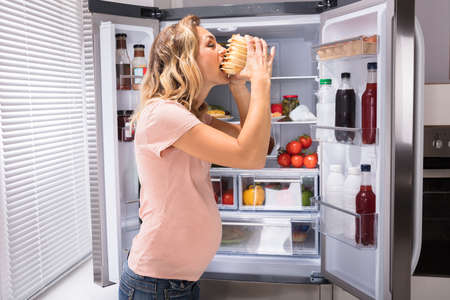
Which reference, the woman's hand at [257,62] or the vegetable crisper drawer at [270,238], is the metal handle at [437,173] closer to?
the vegetable crisper drawer at [270,238]

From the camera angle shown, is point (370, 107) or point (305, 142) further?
point (305, 142)

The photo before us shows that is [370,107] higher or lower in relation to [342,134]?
higher

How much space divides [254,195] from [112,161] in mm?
788

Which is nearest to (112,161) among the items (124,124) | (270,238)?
(124,124)

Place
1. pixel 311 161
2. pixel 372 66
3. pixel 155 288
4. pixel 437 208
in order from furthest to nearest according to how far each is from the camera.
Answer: pixel 311 161 < pixel 437 208 < pixel 372 66 < pixel 155 288

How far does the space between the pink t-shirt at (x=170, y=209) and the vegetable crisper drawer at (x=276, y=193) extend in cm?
108

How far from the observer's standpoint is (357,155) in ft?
6.06

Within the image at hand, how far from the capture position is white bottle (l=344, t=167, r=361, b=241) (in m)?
1.74

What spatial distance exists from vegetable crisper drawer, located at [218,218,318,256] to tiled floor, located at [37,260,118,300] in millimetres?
688

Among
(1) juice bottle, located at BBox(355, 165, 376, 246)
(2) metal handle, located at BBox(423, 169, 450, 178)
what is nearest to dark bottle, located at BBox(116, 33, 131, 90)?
(1) juice bottle, located at BBox(355, 165, 376, 246)

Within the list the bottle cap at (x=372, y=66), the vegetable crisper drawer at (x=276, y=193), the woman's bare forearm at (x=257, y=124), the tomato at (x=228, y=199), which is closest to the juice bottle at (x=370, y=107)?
the bottle cap at (x=372, y=66)

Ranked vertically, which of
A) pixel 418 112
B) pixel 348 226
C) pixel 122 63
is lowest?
pixel 348 226

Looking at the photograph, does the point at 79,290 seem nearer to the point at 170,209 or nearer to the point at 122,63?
the point at 122,63

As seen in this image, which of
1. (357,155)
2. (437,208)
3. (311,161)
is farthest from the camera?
(311,161)
